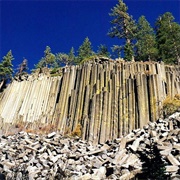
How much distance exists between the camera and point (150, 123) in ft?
47.5

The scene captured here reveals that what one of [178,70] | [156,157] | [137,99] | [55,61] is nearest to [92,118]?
[137,99]

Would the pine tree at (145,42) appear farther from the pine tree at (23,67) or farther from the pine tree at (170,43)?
the pine tree at (23,67)

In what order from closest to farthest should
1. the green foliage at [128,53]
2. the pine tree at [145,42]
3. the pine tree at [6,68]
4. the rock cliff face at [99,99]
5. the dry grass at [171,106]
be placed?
the dry grass at [171,106], the rock cliff face at [99,99], the green foliage at [128,53], the pine tree at [145,42], the pine tree at [6,68]

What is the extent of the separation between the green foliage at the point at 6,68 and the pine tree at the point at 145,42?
20.1m

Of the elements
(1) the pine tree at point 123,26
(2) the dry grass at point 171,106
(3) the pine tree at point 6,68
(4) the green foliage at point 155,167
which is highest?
(1) the pine tree at point 123,26

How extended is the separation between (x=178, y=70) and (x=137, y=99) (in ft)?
18.8

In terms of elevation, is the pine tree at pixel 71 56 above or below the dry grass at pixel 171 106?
above

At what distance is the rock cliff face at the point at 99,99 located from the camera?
51.2 ft

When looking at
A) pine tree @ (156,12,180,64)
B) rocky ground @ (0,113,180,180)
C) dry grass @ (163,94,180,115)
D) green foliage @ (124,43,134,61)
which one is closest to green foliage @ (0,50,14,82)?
green foliage @ (124,43,134,61)

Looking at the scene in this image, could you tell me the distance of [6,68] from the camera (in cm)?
4056

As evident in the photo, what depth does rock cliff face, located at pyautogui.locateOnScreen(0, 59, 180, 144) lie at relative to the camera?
15.6m

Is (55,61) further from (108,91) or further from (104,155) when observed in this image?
(104,155)

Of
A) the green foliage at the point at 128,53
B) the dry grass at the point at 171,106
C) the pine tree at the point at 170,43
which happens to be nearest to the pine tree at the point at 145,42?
the pine tree at the point at 170,43

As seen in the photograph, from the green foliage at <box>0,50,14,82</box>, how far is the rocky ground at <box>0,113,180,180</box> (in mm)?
25817
